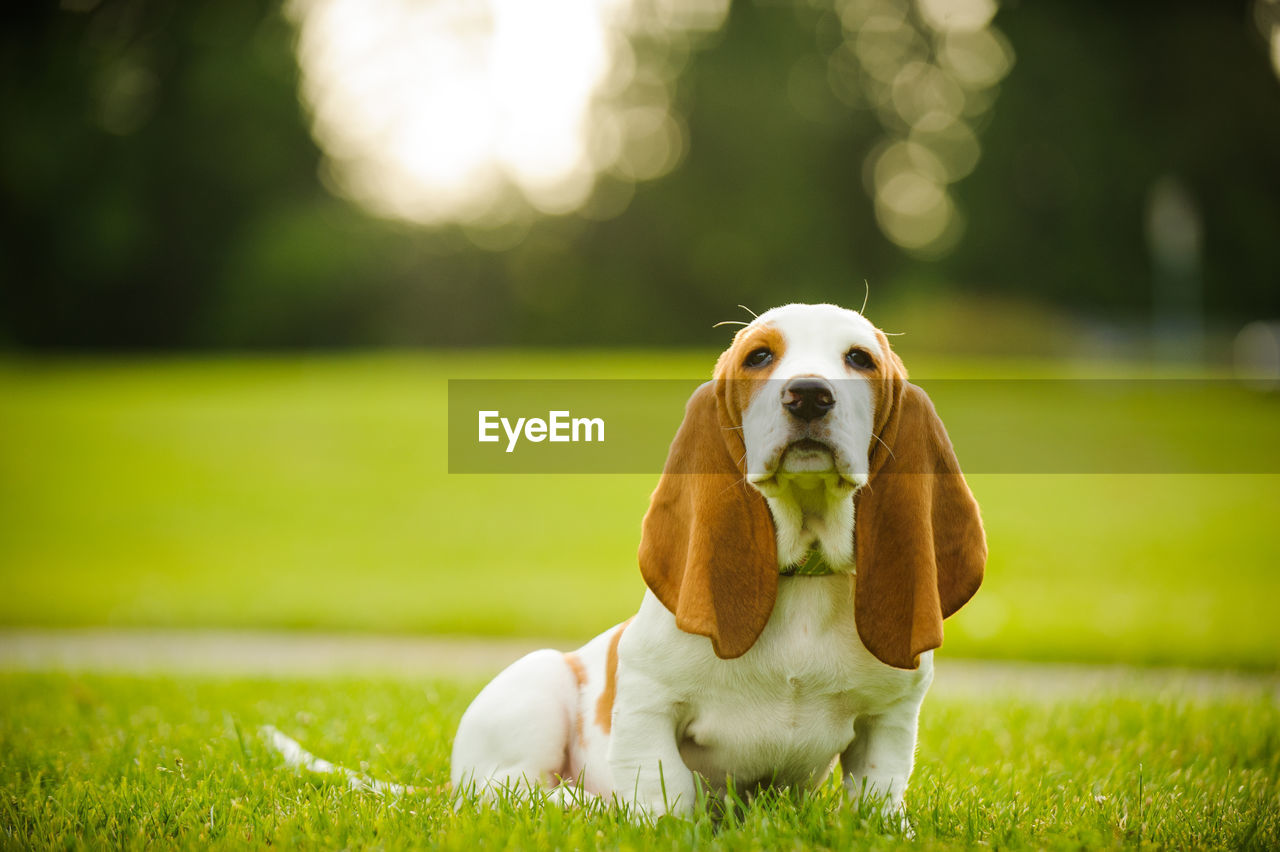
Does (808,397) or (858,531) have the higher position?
(808,397)

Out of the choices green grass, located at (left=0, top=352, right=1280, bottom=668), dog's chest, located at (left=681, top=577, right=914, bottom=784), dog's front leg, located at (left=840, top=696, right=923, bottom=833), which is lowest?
green grass, located at (left=0, top=352, right=1280, bottom=668)

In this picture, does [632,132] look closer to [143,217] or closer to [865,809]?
[143,217]

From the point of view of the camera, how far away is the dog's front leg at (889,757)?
10.5 ft

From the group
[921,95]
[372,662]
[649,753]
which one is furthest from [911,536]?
[921,95]

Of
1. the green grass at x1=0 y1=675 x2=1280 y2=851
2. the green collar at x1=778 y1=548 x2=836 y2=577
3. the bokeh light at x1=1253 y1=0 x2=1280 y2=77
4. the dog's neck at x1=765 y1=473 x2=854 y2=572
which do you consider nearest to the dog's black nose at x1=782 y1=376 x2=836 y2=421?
the dog's neck at x1=765 y1=473 x2=854 y2=572

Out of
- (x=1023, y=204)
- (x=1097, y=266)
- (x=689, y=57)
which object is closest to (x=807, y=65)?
(x=689, y=57)

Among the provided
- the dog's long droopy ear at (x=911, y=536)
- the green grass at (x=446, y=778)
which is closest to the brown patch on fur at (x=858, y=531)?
the dog's long droopy ear at (x=911, y=536)

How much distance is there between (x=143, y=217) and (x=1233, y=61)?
1446 inches

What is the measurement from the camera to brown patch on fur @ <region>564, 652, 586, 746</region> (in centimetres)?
353

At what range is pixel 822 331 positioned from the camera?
Result: 10.2ft

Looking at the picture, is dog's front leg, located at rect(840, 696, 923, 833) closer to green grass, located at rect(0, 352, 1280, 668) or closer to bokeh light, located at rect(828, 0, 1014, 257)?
green grass, located at rect(0, 352, 1280, 668)

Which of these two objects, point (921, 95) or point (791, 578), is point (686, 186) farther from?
point (791, 578)

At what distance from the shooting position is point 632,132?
4362 centimetres

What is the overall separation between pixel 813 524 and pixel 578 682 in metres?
0.97
